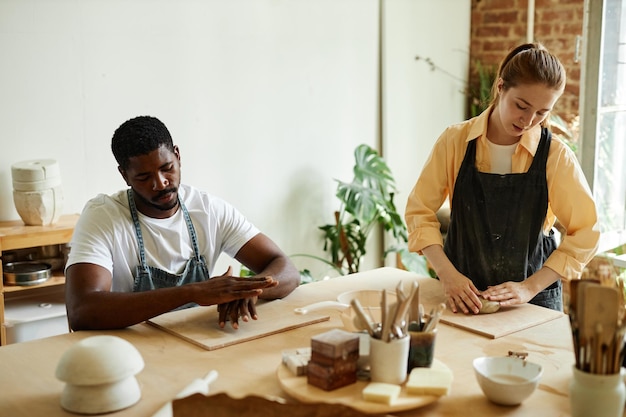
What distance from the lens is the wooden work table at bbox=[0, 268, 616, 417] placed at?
154 cm

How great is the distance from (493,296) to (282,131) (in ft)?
7.76

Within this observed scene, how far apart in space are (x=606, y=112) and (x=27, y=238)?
117 inches

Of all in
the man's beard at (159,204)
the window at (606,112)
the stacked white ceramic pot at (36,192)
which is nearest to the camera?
the man's beard at (159,204)

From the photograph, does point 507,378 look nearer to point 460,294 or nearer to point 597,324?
point 597,324

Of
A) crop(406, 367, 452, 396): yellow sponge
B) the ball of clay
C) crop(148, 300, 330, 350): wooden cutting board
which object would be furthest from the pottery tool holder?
crop(148, 300, 330, 350): wooden cutting board

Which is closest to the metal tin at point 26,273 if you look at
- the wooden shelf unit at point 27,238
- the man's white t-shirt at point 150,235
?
the wooden shelf unit at point 27,238

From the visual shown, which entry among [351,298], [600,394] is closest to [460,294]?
[351,298]

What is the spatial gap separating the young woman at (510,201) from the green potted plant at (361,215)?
6.03 feet

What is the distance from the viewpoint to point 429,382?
1536 millimetres

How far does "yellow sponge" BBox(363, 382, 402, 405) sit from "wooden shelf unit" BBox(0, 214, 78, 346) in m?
2.05

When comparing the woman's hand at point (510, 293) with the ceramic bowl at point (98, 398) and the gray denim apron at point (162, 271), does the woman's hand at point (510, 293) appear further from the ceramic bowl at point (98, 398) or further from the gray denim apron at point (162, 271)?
the ceramic bowl at point (98, 398)

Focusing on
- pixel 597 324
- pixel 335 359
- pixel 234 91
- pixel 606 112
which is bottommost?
pixel 335 359

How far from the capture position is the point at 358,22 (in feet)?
15.0

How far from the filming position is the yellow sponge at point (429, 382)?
1.52 metres
